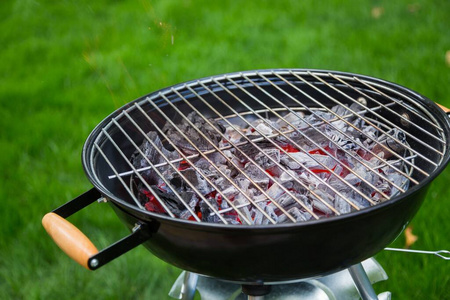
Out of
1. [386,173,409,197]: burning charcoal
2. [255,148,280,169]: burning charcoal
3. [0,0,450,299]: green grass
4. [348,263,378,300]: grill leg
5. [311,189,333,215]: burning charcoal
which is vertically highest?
[386,173,409,197]: burning charcoal

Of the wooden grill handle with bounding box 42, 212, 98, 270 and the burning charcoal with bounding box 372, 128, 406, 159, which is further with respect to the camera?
the burning charcoal with bounding box 372, 128, 406, 159

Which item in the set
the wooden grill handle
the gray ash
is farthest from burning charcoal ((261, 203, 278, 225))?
the wooden grill handle

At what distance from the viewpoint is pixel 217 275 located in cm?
122

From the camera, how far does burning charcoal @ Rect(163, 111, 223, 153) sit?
1.60 m

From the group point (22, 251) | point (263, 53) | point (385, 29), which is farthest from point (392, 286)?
point (385, 29)

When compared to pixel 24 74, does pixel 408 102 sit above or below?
above

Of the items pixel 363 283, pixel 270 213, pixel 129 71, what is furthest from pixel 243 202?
pixel 129 71

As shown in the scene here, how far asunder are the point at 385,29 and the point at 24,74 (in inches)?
103

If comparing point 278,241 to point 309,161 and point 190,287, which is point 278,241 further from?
point 190,287

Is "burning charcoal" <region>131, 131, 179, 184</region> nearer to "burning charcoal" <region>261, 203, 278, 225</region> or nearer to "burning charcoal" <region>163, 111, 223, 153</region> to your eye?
"burning charcoal" <region>163, 111, 223, 153</region>

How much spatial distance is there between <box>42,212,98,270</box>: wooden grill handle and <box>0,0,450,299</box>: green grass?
981mm

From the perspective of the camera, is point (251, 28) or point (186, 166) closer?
point (186, 166)

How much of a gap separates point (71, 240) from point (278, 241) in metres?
0.47

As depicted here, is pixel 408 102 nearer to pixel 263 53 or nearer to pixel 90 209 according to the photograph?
pixel 90 209
